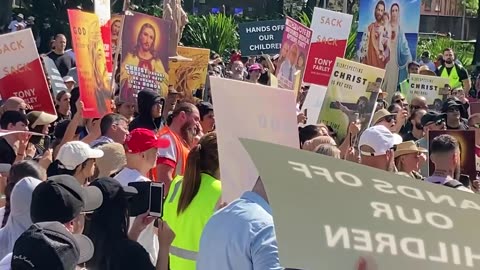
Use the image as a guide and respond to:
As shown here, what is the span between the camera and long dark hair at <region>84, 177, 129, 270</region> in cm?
446

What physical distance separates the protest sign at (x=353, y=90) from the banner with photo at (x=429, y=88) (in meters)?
3.45

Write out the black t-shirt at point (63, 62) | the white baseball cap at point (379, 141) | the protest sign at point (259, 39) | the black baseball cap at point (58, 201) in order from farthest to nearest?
the protest sign at point (259, 39)
the black t-shirt at point (63, 62)
the white baseball cap at point (379, 141)
the black baseball cap at point (58, 201)

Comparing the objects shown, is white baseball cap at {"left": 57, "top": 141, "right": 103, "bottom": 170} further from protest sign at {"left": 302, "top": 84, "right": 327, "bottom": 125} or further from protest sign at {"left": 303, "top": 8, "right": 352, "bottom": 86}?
protest sign at {"left": 303, "top": 8, "right": 352, "bottom": 86}

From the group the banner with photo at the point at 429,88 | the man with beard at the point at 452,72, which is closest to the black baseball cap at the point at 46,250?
the banner with photo at the point at 429,88

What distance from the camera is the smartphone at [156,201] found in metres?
4.59

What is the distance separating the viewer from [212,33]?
80.2 ft

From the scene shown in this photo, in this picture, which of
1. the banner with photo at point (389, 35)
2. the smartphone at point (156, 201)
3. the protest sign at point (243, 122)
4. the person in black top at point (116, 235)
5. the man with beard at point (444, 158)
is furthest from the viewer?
the banner with photo at point (389, 35)

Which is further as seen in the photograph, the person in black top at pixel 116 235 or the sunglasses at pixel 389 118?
the sunglasses at pixel 389 118

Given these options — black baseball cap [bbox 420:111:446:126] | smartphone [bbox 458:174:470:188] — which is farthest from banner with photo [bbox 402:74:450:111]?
smartphone [bbox 458:174:470:188]

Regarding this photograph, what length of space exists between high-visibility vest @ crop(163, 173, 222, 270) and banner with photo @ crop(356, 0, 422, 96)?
26.3ft

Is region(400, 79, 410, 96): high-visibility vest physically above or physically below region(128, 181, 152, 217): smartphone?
below

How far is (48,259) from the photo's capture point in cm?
302

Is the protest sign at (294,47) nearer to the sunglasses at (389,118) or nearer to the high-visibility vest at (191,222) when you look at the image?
the sunglasses at (389,118)

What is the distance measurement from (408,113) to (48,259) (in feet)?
25.9
